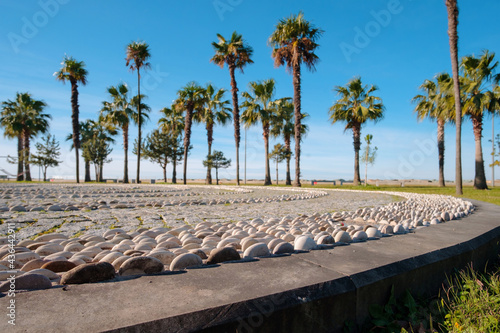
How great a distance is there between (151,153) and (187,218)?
33.8 meters

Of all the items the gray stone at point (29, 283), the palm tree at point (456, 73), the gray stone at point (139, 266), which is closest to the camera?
the gray stone at point (29, 283)

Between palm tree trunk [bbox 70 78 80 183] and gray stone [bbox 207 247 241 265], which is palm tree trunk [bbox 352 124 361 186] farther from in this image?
palm tree trunk [bbox 70 78 80 183]

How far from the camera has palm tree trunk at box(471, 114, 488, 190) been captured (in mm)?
16812

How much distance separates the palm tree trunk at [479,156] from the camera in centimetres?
1681

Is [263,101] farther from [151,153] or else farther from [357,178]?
[151,153]

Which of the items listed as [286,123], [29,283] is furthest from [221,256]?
[286,123]

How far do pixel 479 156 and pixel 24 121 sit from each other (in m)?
40.8

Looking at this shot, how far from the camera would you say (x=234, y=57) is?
2178 cm

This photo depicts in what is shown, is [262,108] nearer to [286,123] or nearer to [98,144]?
[286,123]

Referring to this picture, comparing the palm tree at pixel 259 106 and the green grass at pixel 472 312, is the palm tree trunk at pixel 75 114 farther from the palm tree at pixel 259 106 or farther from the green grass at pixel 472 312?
the green grass at pixel 472 312

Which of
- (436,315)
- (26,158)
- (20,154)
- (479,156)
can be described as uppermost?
(20,154)

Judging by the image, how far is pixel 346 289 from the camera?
141 cm

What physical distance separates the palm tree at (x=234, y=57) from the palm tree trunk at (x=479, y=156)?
1491cm

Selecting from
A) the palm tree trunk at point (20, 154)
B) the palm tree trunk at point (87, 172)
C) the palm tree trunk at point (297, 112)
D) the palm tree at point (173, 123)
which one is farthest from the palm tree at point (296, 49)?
the palm tree trunk at point (20, 154)
